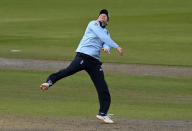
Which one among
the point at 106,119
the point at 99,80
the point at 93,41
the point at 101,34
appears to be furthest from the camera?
the point at 106,119

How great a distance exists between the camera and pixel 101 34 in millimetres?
9891

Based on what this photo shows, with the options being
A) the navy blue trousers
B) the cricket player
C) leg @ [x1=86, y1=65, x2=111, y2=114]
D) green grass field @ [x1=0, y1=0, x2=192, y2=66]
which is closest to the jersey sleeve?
the cricket player

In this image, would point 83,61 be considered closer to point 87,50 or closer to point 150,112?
point 87,50

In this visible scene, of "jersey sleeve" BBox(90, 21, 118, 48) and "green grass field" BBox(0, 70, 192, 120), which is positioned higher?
Result: "jersey sleeve" BBox(90, 21, 118, 48)

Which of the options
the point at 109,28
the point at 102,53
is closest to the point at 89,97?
the point at 102,53

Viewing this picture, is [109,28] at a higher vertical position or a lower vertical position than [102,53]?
higher

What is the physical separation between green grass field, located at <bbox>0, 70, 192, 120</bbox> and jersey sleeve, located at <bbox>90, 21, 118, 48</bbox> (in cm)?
208

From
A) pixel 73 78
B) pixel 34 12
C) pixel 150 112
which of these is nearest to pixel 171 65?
pixel 73 78

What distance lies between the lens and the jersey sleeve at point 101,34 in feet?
32.2

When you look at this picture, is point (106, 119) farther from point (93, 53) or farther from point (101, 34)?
point (101, 34)

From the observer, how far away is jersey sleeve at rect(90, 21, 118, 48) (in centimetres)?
983

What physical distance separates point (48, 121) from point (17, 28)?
27.9 meters

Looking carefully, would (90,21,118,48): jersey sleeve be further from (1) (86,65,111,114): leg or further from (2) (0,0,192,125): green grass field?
(2) (0,0,192,125): green grass field

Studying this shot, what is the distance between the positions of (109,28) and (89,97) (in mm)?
22811
